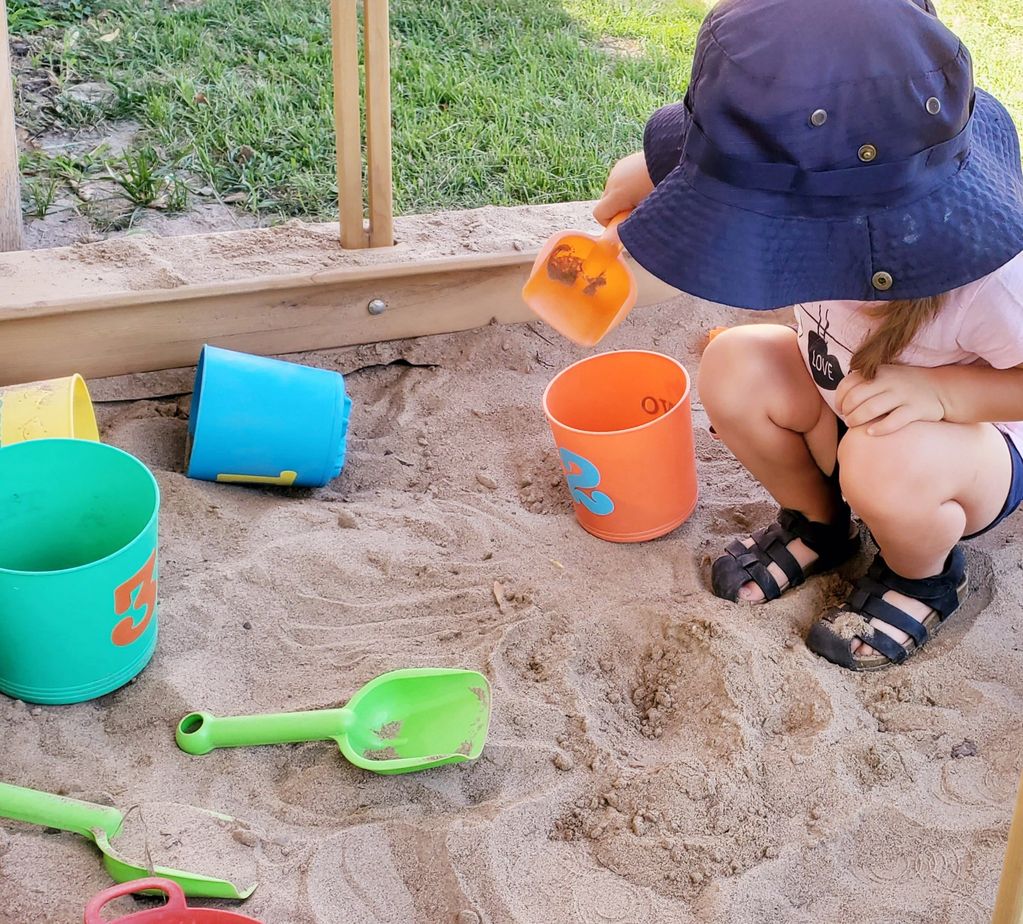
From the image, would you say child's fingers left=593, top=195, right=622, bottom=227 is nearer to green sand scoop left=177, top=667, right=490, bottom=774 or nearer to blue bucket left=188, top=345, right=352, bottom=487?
blue bucket left=188, top=345, right=352, bottom=487

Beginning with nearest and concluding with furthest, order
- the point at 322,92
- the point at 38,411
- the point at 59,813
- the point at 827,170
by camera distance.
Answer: the point at 827,170, the point at 59,813, the point at 38,411, the point at 322,92

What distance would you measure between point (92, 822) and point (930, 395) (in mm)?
986

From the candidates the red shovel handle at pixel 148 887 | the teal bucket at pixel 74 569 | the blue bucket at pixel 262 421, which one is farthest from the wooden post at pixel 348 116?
the red shovel handle at pixel 148 887

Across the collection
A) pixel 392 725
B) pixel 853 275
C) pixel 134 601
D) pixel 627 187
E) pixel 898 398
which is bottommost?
pixel 392 725

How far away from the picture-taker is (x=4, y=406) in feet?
5.18

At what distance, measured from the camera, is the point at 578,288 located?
62.5 inches

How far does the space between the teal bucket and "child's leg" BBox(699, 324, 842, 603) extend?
2.41ft

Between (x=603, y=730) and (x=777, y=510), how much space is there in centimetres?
56

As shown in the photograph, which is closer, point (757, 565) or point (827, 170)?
point (827, 170)

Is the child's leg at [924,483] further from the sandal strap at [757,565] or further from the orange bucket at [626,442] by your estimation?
the orange bucket at [626,442]

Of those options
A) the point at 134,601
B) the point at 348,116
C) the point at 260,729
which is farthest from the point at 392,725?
the point at 348,116

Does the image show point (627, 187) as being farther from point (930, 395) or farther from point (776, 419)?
point (930, 395)

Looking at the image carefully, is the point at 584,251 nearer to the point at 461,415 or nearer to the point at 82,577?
the point at 461,415

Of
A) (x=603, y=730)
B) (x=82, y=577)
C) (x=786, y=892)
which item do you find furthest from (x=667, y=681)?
(x=82, y=577)
